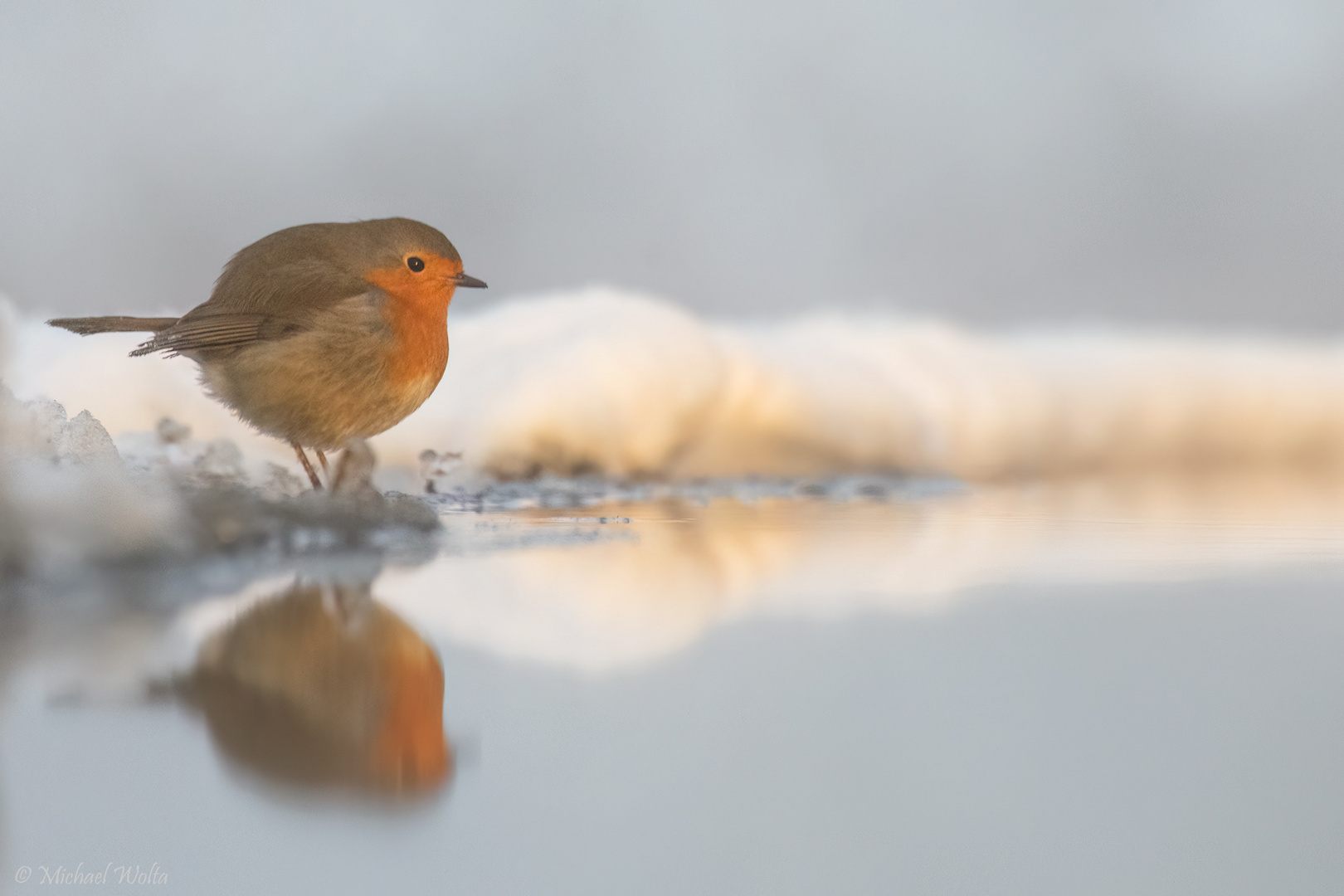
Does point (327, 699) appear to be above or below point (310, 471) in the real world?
below

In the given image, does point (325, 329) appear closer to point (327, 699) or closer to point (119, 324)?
point (119, 324)

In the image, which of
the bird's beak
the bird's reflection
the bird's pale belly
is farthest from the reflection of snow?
the bird's beak

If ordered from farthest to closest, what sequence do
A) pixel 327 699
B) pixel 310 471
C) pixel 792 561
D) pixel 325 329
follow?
pixel 310 471 → pixel 325 329 → pixel 792 561 → pixel 327 699

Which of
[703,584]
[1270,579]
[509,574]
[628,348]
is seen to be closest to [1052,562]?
[1270,579]

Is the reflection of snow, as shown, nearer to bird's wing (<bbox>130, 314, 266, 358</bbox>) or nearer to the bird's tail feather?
bird's wing (<bbox>130, 314, 266, 358</bbox>)

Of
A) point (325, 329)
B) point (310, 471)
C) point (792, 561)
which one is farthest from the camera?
point (310, 471)

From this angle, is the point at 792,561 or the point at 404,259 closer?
the point at 792,561

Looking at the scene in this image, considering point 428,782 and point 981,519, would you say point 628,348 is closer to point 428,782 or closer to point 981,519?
point 981,519

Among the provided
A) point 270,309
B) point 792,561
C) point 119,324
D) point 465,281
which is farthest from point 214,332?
point 792,561
